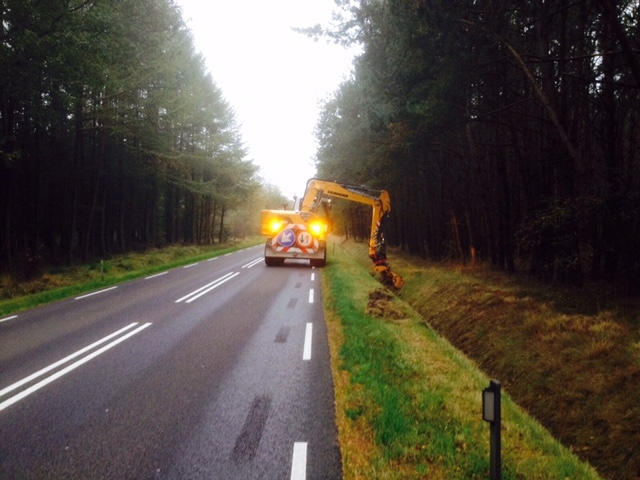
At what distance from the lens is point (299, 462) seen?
3842 millimetres

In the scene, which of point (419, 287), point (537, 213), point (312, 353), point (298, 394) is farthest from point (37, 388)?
point (419, 287)

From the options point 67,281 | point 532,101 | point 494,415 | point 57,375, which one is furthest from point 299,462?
point 67,281

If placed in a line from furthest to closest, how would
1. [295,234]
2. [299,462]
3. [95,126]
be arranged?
[295,234], [95,126], [299,462]

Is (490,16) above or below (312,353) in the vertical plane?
above

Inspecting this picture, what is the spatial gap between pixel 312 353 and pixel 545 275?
8.64 m

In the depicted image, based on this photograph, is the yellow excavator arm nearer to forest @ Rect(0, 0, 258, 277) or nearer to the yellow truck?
the yellow truck

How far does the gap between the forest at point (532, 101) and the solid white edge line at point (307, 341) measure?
17.2ft

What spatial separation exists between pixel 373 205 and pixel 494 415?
47.4 feet

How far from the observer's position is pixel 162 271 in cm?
2027

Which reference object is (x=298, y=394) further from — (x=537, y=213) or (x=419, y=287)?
(x=419, y=287)

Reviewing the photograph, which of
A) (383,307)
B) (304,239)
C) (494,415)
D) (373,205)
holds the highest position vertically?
(373,205)

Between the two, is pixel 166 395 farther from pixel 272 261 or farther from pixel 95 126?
pixel 95 126

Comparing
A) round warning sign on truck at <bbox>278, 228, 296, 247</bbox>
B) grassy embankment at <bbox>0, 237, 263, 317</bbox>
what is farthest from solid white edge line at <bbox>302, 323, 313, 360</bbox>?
round warning sign on truck at <bbox>278, 228, 296, 247</bbox>

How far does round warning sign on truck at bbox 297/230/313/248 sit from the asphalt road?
9.62 m
